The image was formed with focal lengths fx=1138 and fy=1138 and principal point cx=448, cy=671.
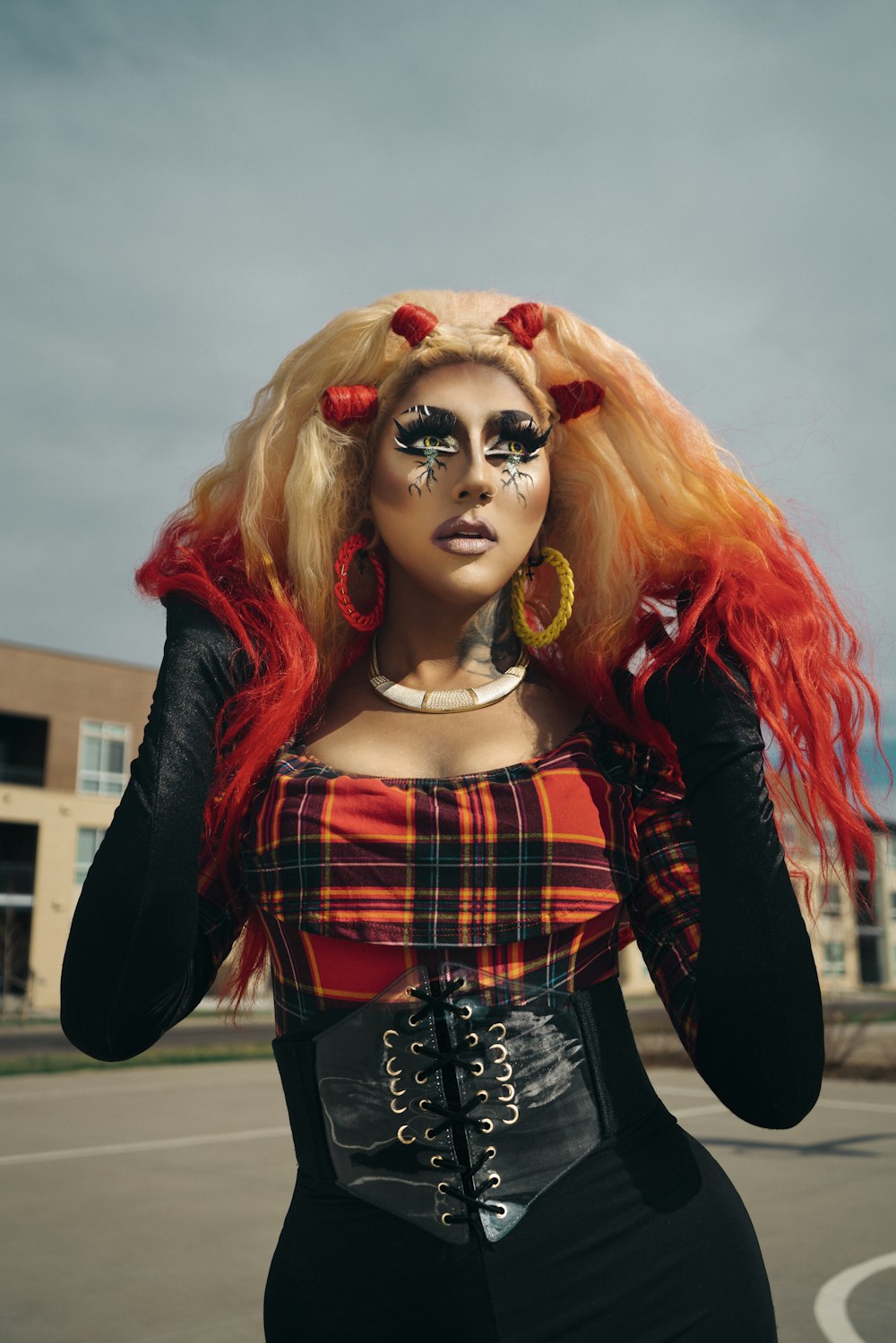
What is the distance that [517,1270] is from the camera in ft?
4.39

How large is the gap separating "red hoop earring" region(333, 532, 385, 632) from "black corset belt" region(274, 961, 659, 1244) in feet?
1.90

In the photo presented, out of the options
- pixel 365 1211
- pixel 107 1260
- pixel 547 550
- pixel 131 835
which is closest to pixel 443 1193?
pixel 365 1211

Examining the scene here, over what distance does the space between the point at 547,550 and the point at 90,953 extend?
0.89 m

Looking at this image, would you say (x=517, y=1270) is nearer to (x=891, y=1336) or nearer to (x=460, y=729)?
(x=460, y=729)

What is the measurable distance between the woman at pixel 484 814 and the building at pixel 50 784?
26877 millimetres

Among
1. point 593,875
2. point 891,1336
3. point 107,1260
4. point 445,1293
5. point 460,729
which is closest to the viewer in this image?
point 445,1293

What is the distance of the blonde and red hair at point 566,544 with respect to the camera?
1622 mm

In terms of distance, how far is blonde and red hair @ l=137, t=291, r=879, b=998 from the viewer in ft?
5.32

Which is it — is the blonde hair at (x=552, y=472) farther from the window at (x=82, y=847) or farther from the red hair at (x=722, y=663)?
the window at (x=82, y=847)

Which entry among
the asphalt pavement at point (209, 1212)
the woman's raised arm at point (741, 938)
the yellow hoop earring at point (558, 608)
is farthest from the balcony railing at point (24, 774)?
the woman's raised arm at point (741, 938)

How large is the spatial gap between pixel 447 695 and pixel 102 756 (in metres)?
30.2

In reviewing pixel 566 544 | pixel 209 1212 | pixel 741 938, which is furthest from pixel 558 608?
pixel 209 1212

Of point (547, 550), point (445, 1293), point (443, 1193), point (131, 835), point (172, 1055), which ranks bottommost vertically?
point (172, 1055)

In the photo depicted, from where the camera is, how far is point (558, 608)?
184 cm
